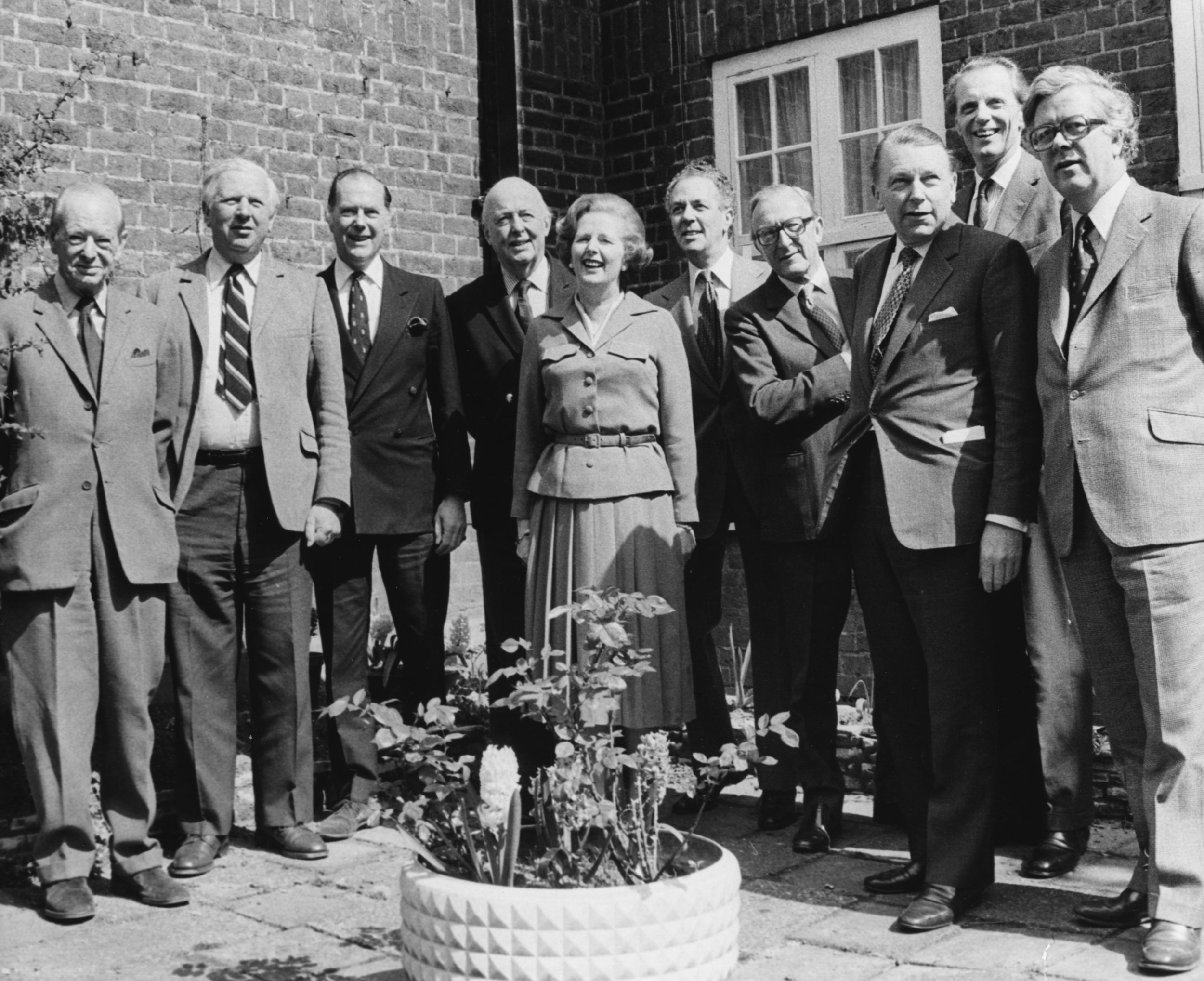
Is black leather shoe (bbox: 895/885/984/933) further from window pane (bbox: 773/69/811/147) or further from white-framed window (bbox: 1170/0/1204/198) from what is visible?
window pane (bbox: 773/69/811/147)

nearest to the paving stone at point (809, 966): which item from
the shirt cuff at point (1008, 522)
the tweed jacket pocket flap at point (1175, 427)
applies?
the shirt cuff at point (1008, 522)

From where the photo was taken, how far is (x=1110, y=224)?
3.75m

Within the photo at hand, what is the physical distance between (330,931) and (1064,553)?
2200 mm

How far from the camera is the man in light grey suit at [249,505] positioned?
482cm

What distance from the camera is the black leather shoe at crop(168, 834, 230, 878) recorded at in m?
4.65

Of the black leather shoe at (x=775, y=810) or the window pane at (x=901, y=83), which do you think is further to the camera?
the window pane at (x=901, y=83)

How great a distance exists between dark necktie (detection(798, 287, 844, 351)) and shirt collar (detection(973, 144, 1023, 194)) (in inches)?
25.2

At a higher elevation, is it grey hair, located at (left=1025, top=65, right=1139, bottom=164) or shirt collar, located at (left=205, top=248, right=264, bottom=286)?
grey hair, located at (left=1025, top=65, right=1139, bottom=164)

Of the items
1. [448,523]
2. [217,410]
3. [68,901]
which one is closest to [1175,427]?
[448,523]

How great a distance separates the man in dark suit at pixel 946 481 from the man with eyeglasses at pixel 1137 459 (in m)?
0.16

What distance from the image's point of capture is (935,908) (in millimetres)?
3947

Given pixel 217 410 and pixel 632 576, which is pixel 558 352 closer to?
pixel 632 576

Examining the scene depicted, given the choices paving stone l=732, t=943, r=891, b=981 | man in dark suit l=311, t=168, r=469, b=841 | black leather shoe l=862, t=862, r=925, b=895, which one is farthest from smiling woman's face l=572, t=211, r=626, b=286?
paving stone l=732, t=943, r=891, b=981

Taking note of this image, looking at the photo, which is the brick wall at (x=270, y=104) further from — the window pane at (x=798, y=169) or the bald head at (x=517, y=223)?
the bald head at (x=517, y=223)
